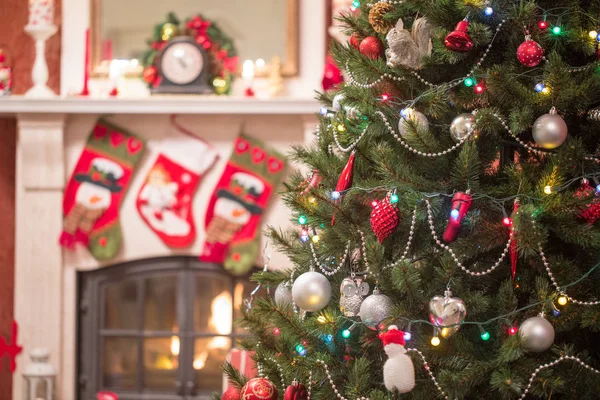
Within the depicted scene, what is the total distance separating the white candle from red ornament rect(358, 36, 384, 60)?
89.6 inches

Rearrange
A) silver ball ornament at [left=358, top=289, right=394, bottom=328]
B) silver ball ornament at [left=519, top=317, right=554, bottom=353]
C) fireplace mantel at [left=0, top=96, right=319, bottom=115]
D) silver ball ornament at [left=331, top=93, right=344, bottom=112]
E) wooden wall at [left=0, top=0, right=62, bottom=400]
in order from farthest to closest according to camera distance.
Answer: wooden wall at [left=0, top=0, right=62, bottom=400], fireplace mantel at [left=0, top=96, right=319, bottom=115], silver ball ornament at [left=331, top=93, right=344, bottom=112], silver ball ornament at [left=358, top=289, right=394, bottom=328], silver ball ornament at [left=519, top=317, right=554, bottom=353]

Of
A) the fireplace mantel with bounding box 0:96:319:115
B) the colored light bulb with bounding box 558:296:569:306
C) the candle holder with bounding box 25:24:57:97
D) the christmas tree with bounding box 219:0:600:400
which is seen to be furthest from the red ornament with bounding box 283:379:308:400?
the candle holder with bounding box 25:24:57:97

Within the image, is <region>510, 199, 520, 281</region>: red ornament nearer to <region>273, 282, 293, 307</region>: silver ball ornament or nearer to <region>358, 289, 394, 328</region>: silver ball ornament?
<region>358, 289, 394, 328</region>: silver ball ornament

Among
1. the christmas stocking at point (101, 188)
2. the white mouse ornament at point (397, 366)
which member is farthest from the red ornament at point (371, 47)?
the christmas stocking at point (101, 188)

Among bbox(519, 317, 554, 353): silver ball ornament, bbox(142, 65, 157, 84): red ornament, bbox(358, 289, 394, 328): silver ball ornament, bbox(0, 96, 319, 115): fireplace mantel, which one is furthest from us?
bbox(142, 65, 157, 84): red ornament

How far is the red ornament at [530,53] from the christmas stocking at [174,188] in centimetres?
235

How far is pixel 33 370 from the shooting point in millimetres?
3736

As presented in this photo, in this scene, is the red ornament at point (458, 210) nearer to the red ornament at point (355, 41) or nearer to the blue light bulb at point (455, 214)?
the blue light bulb at point (455, 214)

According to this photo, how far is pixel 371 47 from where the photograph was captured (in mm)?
1903

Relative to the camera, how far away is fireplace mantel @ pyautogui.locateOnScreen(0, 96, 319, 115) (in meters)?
3.71

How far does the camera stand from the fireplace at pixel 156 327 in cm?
400

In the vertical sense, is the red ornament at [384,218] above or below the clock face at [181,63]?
below

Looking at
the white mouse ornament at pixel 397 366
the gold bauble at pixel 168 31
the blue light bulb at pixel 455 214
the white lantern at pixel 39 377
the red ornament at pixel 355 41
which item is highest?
the gold bauble at pixel 168 31

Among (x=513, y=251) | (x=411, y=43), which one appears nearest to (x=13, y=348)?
(x=411, y=43)
